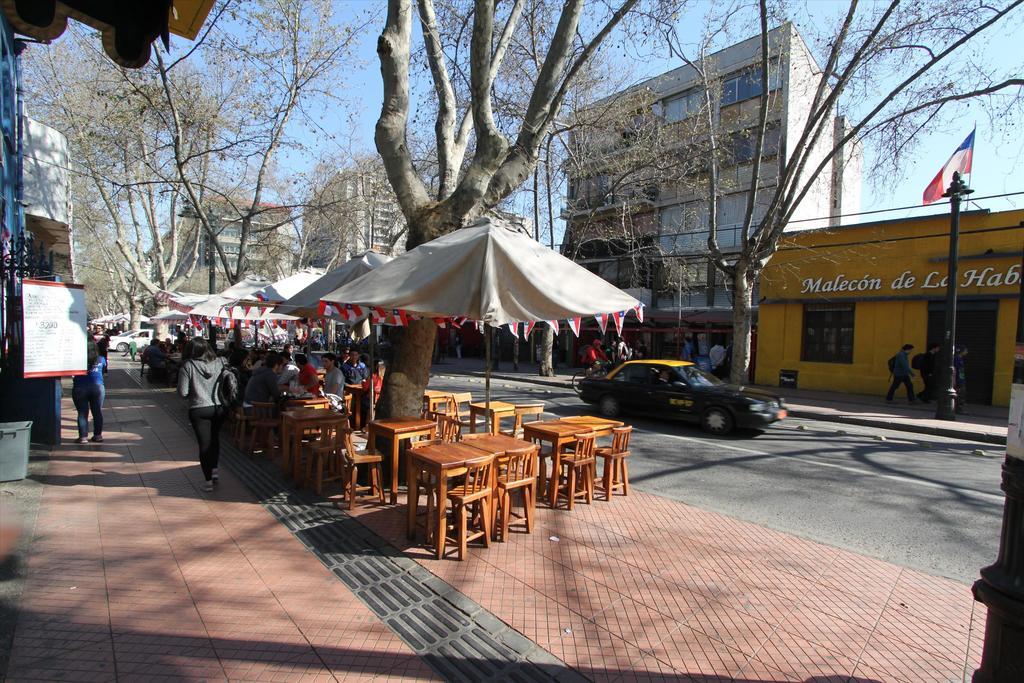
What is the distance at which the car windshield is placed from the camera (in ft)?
35.2

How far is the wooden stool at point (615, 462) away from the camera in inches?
236

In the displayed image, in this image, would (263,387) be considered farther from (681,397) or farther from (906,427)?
(906,427)

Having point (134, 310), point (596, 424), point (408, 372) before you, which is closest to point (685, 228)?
point (596, 424)

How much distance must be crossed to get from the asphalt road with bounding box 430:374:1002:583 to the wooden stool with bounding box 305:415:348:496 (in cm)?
365

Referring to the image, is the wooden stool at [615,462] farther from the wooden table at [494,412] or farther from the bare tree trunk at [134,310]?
the bare tree trunk at [134,310]

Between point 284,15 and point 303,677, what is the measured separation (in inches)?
623

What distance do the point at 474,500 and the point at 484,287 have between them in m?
1.74

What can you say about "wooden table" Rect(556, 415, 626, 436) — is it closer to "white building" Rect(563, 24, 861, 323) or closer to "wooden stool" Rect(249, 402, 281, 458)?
"wooden stool" Rect(249, 402, 281, 458)

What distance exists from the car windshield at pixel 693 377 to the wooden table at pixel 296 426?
7.02 m

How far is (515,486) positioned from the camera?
481cm

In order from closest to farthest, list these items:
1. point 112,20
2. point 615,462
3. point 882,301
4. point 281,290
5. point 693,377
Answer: point 112,20
point 615,462
point 281,290
point 693,377
point 882,301

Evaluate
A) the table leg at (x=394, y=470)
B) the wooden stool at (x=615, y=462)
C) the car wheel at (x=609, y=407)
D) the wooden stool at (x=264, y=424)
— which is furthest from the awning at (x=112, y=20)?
the car wheel at (x=609, y=407)

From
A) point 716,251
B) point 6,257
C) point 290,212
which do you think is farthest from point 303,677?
point 290,212

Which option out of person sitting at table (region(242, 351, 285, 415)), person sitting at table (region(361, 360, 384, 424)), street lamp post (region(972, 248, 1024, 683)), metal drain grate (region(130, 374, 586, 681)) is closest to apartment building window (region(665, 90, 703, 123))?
person sitting at table (region(361, 360, 384, 424))
